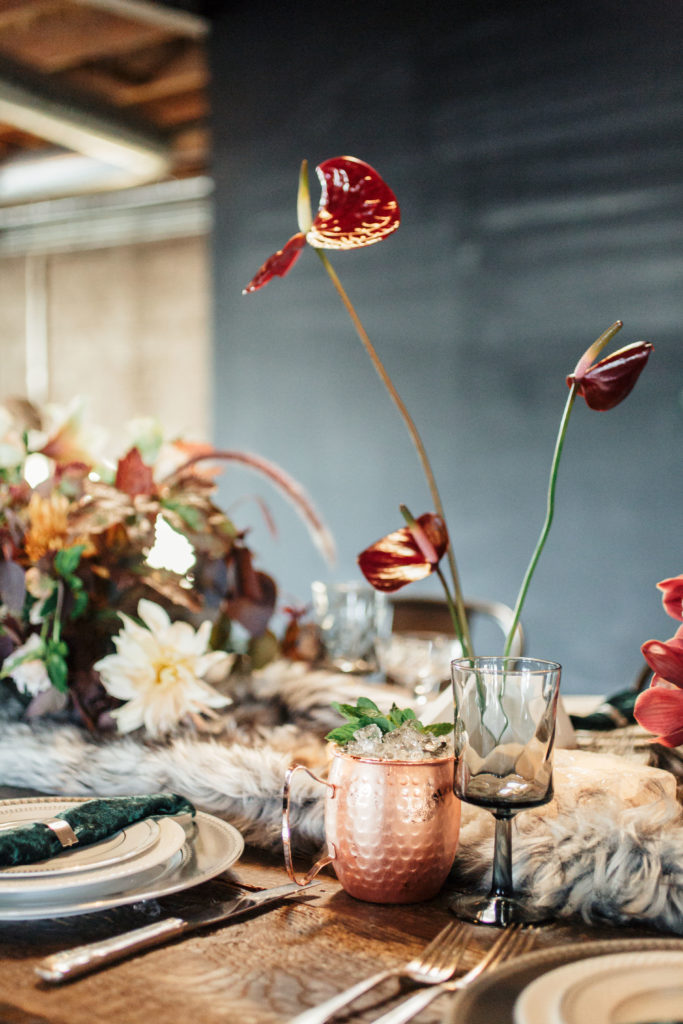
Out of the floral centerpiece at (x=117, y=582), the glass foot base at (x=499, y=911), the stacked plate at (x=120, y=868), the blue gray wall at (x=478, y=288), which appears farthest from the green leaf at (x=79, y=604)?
the blue gray wall at (x=478, y=288)

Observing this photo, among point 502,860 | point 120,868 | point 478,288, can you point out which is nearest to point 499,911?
point 502,860

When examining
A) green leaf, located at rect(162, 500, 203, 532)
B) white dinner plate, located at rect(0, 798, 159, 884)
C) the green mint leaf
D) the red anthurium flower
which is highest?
the red anthurium flower

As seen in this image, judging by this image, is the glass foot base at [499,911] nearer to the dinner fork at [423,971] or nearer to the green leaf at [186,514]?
the dinner fork at [423,971]

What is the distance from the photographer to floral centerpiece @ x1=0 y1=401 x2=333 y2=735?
83 centimetres

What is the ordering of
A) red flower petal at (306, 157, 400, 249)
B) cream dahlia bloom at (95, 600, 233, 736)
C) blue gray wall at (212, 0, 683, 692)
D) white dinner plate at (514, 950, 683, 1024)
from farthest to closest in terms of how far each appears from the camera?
blue gray wall at (212, 0, 683, 692)
cream dahlia bloom at (95, 600, 233, 736)
red flower petal at (306, 157, 400, 249)
white dinner plate at (514, 950, 683, 1024)

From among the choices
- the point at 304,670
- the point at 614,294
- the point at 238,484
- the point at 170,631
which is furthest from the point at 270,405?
the point at 170,631

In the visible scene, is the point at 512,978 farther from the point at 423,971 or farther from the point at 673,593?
the point at 673,593

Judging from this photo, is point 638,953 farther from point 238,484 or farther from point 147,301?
point 147,301

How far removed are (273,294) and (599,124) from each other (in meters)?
1.17

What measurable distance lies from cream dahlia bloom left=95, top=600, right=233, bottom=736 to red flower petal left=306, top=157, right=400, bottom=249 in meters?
0.34

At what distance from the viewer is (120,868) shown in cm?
59

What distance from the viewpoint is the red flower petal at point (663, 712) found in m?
0.64

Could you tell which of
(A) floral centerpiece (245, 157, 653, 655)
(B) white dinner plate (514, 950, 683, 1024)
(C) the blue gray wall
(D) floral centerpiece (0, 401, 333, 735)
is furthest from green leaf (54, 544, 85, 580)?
(C) the blue gray wall

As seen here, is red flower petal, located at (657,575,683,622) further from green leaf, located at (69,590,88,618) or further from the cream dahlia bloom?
green leaf, located at (69,590,88,618)
